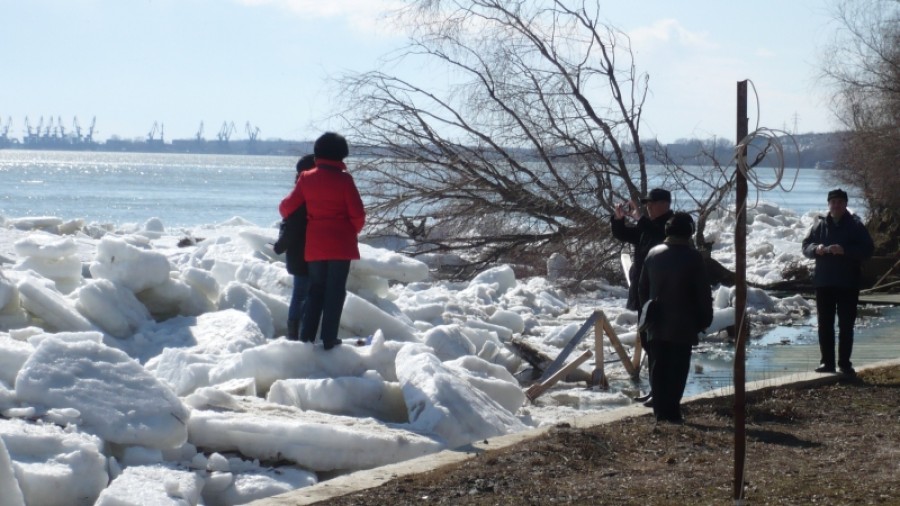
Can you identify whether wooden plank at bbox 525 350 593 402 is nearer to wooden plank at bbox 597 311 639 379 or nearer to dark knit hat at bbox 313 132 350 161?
wooden plank at bbox 597 311 639 379

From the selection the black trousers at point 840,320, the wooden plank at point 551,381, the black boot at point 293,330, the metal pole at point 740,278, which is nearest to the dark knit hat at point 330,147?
the black boot at point 293,330

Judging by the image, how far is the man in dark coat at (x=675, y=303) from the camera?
7008 millimetres

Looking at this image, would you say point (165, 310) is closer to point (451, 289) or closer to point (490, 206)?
point (451, 289)

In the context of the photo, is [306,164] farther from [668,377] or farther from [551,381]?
[668,377]

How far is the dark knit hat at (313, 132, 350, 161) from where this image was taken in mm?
7777

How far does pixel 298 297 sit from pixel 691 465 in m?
3.88

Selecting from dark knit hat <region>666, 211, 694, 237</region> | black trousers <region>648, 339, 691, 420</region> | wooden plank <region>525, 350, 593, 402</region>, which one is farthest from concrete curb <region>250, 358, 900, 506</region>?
wooden plank <region>525, 350, 593, 402</region>

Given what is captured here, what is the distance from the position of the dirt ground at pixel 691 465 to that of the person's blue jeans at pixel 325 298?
200cm

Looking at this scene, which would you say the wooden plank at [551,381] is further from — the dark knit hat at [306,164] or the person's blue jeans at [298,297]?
the dark knit hat at [306,164]

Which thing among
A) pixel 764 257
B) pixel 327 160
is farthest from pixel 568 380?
pixel 764 257

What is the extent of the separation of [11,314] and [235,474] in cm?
326

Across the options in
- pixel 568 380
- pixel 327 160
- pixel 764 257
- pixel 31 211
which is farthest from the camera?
pixel 31 211

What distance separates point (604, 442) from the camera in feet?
20.8

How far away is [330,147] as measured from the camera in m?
7.80
